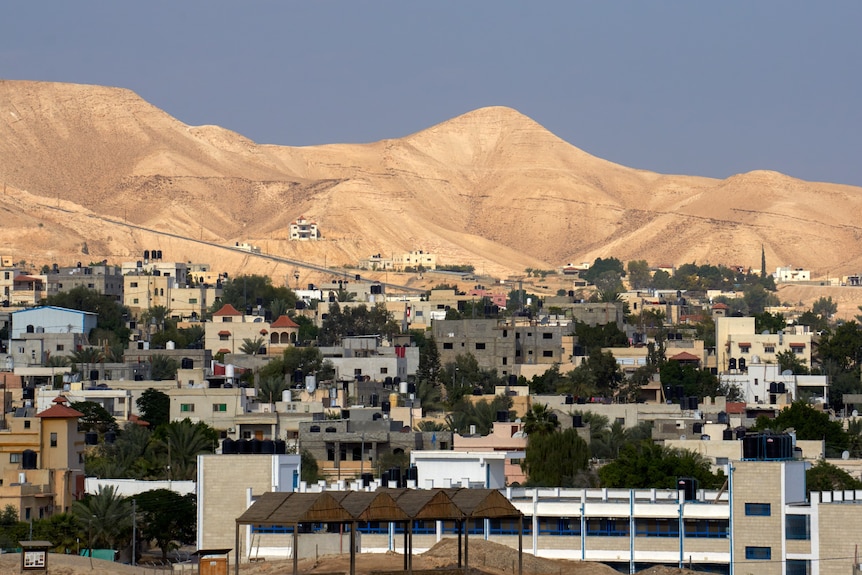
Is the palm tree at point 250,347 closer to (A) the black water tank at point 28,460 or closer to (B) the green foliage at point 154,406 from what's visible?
(B) the green foliage at point 154,406

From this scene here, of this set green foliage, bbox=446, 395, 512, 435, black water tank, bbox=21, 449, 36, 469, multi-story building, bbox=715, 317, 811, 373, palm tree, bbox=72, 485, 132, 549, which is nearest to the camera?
palm tree, bbox=72, 485, 132, 549

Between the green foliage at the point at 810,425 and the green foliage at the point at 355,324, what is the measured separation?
3983cm

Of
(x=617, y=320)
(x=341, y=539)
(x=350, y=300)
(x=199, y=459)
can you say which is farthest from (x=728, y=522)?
(x=350, y=300)

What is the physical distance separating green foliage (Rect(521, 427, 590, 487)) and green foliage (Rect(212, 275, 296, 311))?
6656 cm

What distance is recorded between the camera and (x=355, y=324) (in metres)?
118

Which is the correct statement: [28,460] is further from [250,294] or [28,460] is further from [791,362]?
[250,294]

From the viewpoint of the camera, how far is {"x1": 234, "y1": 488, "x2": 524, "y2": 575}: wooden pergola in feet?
124

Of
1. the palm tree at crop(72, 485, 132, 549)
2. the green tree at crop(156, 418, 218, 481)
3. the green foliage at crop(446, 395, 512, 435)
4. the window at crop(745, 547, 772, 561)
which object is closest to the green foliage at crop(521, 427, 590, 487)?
the green foliage at crop(446, 395, 512, 435)

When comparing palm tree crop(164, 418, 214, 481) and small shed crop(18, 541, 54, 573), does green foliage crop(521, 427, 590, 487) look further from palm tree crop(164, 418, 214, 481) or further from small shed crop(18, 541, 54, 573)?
small shed crop(18, 541, 54, 573)

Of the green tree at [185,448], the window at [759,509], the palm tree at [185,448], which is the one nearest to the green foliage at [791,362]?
the green tree at [185,448]

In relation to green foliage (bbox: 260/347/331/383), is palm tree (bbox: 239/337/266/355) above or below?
above

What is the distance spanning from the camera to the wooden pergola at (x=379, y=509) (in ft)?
124

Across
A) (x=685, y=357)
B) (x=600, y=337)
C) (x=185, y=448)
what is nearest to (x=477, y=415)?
(x=185, y=448)

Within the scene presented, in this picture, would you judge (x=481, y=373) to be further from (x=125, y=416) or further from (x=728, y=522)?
(x=728, y=522)
